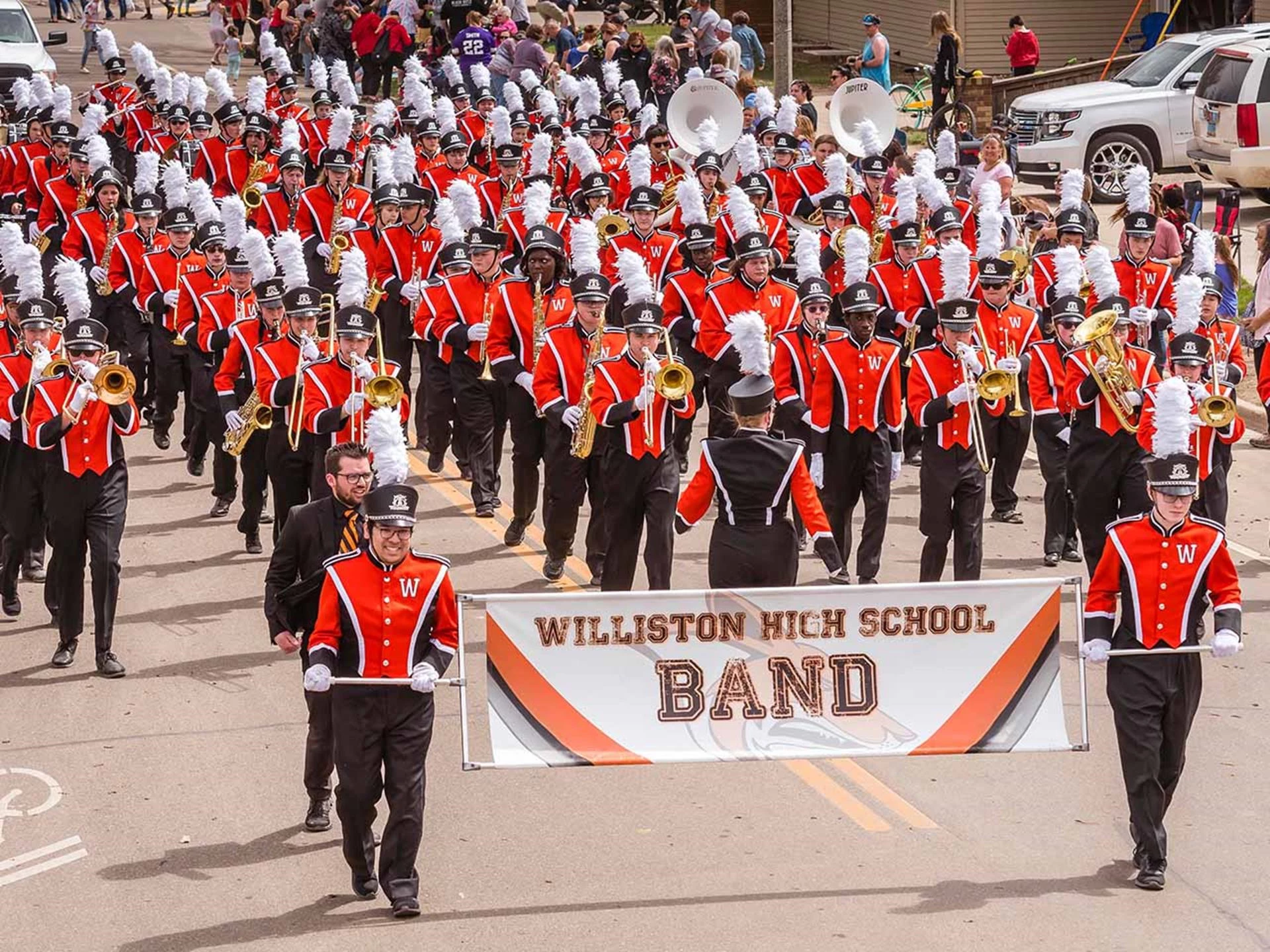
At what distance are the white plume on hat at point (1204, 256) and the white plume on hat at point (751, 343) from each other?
151 inches

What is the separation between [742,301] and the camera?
1556cm

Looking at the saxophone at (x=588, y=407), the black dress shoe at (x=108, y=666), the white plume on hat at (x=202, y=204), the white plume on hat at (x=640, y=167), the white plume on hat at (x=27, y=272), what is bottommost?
the black dress shoe at (x=108, y=666)

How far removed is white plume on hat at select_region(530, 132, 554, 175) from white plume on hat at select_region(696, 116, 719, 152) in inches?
58.2

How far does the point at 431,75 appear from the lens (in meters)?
33.2

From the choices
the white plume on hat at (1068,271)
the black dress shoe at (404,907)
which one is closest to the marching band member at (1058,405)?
the white plume on hat at (1068,271)

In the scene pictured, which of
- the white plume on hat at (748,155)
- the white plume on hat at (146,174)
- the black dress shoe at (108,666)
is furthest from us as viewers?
the white plume on hat at (748,155)

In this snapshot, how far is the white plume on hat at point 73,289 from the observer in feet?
45.8

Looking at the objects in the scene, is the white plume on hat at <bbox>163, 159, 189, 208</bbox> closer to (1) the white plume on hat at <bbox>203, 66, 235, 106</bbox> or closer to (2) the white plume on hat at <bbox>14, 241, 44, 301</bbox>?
(2) the white plume on hat at <bbox>14, 241, 44, 301</bbox>

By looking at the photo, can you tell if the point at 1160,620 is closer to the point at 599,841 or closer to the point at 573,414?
the point at 599,841

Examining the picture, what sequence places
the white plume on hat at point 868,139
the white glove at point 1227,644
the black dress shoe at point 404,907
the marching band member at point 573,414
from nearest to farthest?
the black dress shoe at point 404,907 < the white glove at point 1227,644 < the marching band member at point 573,414 < the white plume on hat at point 868,139

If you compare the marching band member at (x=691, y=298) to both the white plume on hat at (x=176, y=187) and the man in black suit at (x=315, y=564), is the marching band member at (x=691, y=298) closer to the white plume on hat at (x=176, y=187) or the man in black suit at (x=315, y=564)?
the white plume on hat at (x=176, y=187)

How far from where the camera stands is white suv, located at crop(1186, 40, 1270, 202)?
2589 cm

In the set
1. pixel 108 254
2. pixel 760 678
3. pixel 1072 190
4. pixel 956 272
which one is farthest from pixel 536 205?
pixel 760 678

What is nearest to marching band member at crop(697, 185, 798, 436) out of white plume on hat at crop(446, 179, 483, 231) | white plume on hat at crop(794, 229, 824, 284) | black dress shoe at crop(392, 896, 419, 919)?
white plume on hat at crop(794, 229, 824, 284)
